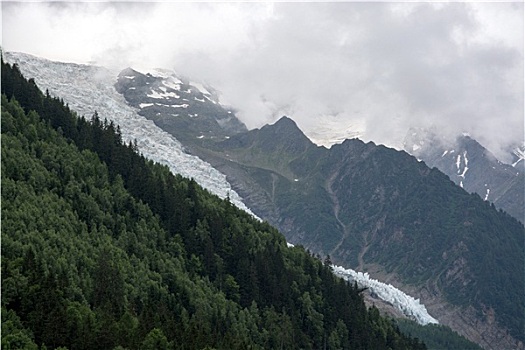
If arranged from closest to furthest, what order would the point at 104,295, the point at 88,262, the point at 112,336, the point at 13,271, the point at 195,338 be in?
the point at 112,336, the point at 13,271, the point at 195,338, the point at 104,295, the point at 88,262

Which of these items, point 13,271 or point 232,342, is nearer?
point 13,271

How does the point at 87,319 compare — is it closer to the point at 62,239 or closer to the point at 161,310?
the point at 161,310

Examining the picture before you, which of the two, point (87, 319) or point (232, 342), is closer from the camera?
point (87, 319)

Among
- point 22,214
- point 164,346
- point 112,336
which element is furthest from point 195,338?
point 22,214

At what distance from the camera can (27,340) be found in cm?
12481

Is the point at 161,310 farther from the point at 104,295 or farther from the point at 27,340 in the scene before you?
the point at 27,340

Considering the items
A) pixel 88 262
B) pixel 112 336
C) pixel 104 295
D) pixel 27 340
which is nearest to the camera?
pixel 27 340

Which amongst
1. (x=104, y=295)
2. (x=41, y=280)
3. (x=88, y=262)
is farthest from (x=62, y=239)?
(x=41, y=280)

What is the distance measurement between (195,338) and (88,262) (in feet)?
127

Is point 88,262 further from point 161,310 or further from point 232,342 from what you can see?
point 232,342

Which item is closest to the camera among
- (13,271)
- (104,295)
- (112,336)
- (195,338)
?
(112,336)

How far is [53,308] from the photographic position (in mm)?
139625

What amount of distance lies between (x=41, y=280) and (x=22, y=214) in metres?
42.5

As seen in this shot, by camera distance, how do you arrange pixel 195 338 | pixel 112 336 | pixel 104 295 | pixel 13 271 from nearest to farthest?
pixel 112 336, pixel 13 271, pixel 195 338, pixel 104 295
